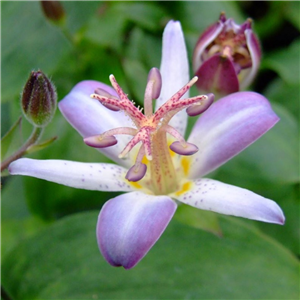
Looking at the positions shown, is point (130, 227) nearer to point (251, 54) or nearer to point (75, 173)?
point (75, 173)

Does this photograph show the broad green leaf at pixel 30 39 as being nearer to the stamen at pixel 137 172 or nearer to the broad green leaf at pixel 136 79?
the broad green leaf at pixel 136 79

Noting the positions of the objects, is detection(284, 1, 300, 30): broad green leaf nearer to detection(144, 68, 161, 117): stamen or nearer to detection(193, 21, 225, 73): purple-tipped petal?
detection(193, 21, 225, 73): purple-tipped petal

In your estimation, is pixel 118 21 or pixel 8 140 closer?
pixel 8 140

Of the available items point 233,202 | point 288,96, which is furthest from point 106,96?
point 288,96

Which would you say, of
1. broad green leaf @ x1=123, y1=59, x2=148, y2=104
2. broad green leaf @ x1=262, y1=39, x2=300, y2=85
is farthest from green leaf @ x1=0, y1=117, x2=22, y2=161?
broad green leaf @ x1=262, y1=39, x2=300, y2=85

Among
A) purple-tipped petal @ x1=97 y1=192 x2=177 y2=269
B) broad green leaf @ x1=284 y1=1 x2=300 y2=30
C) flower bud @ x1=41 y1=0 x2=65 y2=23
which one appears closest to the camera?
purple-tipped petal @ x1=97 y1=192 x2=177 y2=269

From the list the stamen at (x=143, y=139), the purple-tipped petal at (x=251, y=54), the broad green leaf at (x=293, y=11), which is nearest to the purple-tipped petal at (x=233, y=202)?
the stamen at (x=143, y=139)
